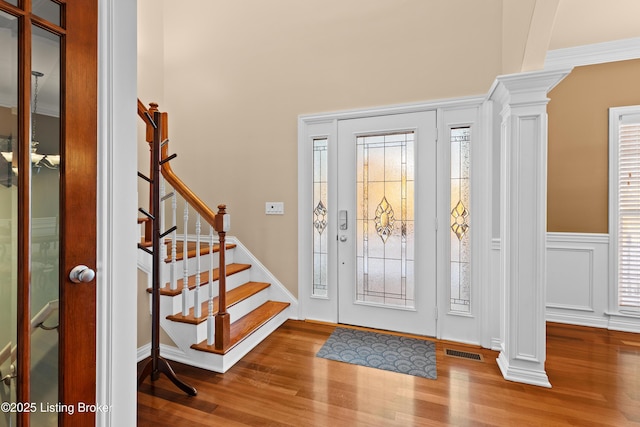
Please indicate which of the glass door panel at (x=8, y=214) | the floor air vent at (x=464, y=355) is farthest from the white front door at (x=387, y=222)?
the glass door panel at (x=8, y=214)

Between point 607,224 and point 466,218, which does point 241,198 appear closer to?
point 466,218

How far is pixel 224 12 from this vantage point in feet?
11.1

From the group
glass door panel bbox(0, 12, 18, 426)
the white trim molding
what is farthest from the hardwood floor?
glass door panel bbox(0, 12, 18, 426)

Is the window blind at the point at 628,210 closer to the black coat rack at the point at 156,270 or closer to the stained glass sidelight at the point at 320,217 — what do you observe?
the stained glass sidelight at the point at 320,217

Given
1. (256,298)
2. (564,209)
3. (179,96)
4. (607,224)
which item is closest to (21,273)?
(256,298)

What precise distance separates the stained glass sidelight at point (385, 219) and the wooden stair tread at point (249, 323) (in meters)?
0.82

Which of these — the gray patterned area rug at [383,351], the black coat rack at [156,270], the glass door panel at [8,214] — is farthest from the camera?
the gray patterned area rug at [383,351]

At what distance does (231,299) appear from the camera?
2.66 metres

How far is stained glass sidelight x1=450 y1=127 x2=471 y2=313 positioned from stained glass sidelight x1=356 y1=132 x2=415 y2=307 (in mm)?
341

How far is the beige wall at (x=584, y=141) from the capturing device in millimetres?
3008

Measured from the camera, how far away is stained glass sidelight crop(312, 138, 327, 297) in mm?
3066

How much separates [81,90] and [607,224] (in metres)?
4.17

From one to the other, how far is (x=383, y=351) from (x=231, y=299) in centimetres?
134

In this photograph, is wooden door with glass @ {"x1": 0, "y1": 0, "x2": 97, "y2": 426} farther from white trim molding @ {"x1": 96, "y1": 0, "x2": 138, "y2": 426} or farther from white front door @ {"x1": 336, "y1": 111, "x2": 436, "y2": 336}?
white front door @ {"x1": 336, "y1": 111, "x2": 436, "y2": 336}
